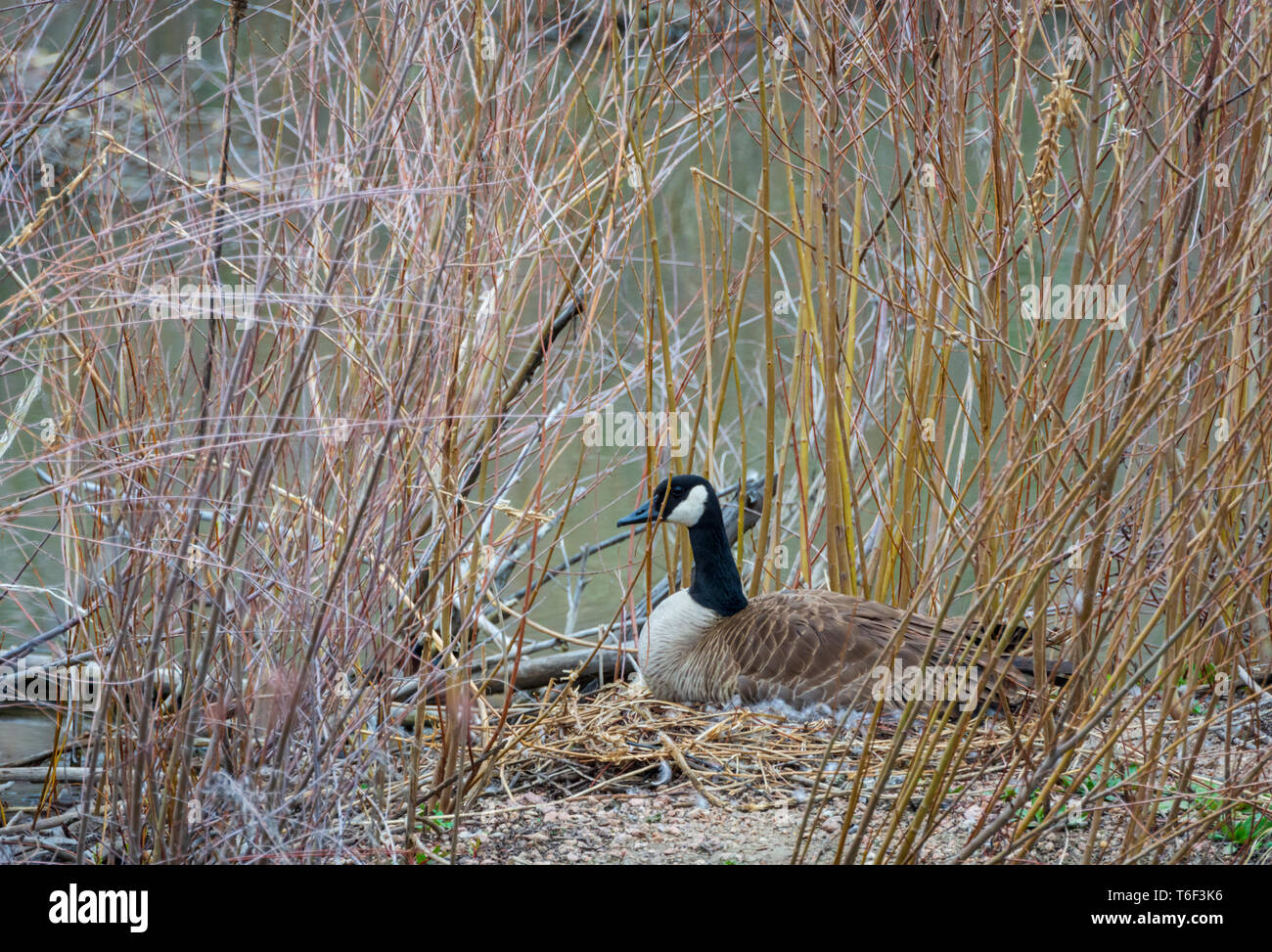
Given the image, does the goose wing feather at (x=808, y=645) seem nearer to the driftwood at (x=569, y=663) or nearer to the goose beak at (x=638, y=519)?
the driftwood at (x=569, y=663)

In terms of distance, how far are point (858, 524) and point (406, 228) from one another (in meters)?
1.59

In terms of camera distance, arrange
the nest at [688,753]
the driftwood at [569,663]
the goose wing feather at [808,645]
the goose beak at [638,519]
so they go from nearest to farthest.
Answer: the nest at [688,753], the goose wing feather at [808,645], the goose beak at [638,519], the driftwood at [569,663]

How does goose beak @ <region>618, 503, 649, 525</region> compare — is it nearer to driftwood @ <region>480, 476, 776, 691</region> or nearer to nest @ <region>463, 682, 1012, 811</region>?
driftwood @ <region>480, 476, 776, 691</region>

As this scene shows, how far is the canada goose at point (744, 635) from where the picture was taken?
10.1 feet

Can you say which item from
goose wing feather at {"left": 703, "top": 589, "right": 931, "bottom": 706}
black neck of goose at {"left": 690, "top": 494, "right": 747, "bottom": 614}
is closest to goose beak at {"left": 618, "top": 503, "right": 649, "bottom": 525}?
black neck of goose at {"left": 690, "top": 494, "right": 747, "bottom": 614}

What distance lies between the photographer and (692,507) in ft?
11.0

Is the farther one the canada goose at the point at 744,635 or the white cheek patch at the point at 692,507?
the white cheek patch at the point at 692,507

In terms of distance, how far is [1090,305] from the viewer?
189 centimetres

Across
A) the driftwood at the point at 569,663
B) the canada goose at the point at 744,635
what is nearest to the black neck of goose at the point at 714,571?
the canada goose at the point at 744,635

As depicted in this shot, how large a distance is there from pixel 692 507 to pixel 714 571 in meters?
0.27

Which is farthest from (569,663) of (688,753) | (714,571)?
(688,753)

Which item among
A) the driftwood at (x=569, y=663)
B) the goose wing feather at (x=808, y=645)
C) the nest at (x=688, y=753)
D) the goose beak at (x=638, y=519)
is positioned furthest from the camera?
the driftwood at (x=569, y=663)

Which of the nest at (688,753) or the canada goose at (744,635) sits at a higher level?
the canada goose at (744,635)

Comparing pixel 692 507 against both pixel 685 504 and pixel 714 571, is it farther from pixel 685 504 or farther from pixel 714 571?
pixel 714 571
